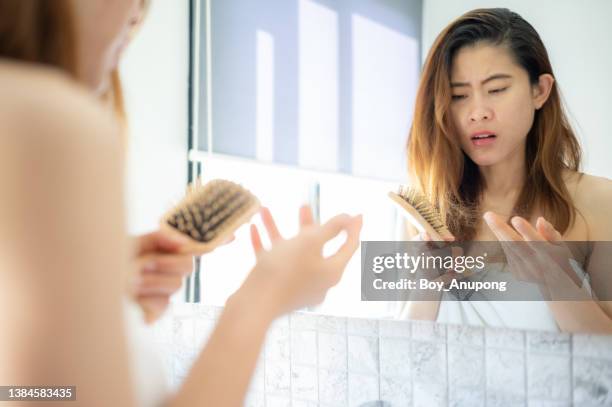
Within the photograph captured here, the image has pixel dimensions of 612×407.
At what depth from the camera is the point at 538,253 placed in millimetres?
769

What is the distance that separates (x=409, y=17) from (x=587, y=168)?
1.13 feet

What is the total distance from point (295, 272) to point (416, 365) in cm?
63

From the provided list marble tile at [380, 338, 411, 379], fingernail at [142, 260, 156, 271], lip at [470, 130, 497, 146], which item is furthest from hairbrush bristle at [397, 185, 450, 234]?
fingernail at [142, 260, 156, 271]

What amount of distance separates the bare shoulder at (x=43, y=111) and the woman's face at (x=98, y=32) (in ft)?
0.17

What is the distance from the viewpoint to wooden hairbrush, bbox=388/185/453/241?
0.83 m

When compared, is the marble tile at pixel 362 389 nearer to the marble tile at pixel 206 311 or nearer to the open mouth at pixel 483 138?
the marble tile at pixel 206 311

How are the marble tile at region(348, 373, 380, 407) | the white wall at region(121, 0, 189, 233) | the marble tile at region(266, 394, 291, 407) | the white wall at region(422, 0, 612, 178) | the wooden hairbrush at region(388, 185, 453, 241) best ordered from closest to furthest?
the white wall at region(422, 0, 612, 178) < the wooden hairbrush at region(388, 185, 453, 241) < the marble tile at region(348, 373, 380, 407) < the marble tile at region(266, 394, 291, 407) < the white wall at region(121, 0, 189, 233)

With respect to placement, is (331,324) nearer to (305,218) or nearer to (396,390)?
(396,390)

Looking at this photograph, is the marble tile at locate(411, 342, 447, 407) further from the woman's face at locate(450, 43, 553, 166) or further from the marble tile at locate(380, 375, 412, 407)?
the woman's face at locate(450, 43, 553, 166)

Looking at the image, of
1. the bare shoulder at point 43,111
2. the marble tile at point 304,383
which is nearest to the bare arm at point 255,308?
the bare shoulder at point 43,111

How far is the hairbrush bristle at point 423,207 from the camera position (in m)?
0.83

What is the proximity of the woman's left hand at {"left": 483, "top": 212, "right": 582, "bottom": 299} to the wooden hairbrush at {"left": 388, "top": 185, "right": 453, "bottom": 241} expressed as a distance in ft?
0.22

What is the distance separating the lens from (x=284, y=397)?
1.06 meters

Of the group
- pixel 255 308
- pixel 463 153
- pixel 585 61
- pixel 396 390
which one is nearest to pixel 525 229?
pixel 463 153
